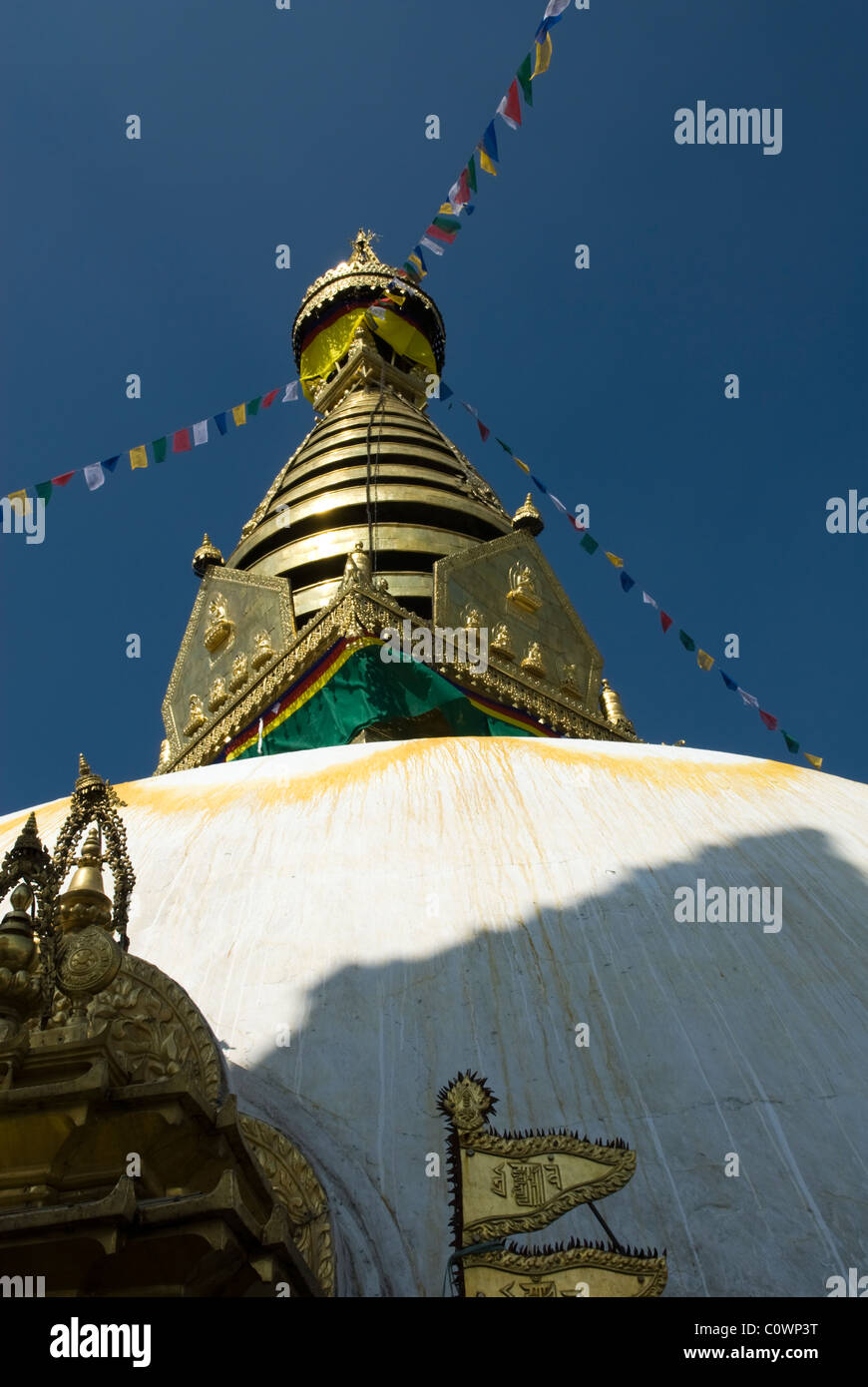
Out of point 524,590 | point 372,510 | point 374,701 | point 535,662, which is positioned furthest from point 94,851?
point 372,510

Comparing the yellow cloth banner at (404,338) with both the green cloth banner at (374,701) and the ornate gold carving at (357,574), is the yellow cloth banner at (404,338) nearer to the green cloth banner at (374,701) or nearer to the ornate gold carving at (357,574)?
the ornate gold carving at (357,574)

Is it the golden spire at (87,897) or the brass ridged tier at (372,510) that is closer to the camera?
the golden spire at (87,897)

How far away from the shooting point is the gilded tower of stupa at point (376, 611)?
10.3 metres

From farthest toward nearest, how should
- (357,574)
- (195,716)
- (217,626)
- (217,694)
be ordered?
(217,626) → (195,716) → (217,694) → (357,574)

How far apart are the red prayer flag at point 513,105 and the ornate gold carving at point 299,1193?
8162 millimetres

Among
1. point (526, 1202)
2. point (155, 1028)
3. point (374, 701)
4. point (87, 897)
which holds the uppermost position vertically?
point (374, 701)

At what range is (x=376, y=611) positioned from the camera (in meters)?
10.3

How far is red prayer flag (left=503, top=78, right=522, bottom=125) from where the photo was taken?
9.51m

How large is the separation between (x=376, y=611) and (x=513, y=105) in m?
4.03

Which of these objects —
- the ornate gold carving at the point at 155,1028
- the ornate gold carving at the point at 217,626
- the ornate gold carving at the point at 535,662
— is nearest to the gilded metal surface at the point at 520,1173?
the ornate gold carving at the point at 155,1028

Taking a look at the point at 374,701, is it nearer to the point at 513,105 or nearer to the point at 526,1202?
the point at 513,105

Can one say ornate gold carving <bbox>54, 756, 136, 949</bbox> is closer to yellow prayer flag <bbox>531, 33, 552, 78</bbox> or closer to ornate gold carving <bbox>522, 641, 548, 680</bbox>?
yellow prayer flag <bbox>531, 33, 552, 78</bbox>

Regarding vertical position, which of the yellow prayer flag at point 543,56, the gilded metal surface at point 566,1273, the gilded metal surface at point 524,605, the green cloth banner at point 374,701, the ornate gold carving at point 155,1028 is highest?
the yellow prayer flag at point 543,56
